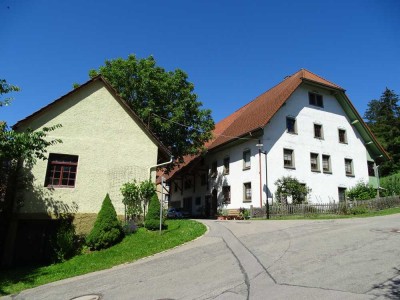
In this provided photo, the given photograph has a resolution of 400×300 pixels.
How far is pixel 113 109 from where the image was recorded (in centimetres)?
1794

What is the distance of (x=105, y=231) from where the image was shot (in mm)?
14523

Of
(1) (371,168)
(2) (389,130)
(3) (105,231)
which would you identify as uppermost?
(2) (389,130)

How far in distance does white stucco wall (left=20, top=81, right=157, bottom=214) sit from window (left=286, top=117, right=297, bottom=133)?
45.1ft

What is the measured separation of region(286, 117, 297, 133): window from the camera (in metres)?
27.2

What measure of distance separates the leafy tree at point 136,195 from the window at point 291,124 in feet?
48.1

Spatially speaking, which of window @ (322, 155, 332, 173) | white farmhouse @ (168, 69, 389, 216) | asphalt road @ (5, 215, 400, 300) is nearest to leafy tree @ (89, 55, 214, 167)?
white farmhouse @ (168, 69, 389, 216)

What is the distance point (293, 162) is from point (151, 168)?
13675 millimetres

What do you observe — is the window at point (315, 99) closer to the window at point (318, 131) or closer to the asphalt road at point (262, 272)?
the window at point (318, 131)

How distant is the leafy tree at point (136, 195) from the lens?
1691 centimetres

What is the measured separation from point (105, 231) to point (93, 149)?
4.77m

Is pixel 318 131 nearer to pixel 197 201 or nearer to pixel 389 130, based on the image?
pixel 197 201

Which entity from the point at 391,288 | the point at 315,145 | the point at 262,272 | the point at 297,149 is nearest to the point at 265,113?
the point at 297,149

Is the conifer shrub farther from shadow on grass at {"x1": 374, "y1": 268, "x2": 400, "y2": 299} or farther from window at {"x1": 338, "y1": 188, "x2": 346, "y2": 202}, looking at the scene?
window at {"x1": 338, "y1": 188, "x2": 346, "y2": 202}

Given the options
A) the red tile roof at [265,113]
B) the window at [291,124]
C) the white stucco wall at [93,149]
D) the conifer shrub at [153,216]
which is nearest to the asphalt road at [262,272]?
the conifer shrub at [153,216]
